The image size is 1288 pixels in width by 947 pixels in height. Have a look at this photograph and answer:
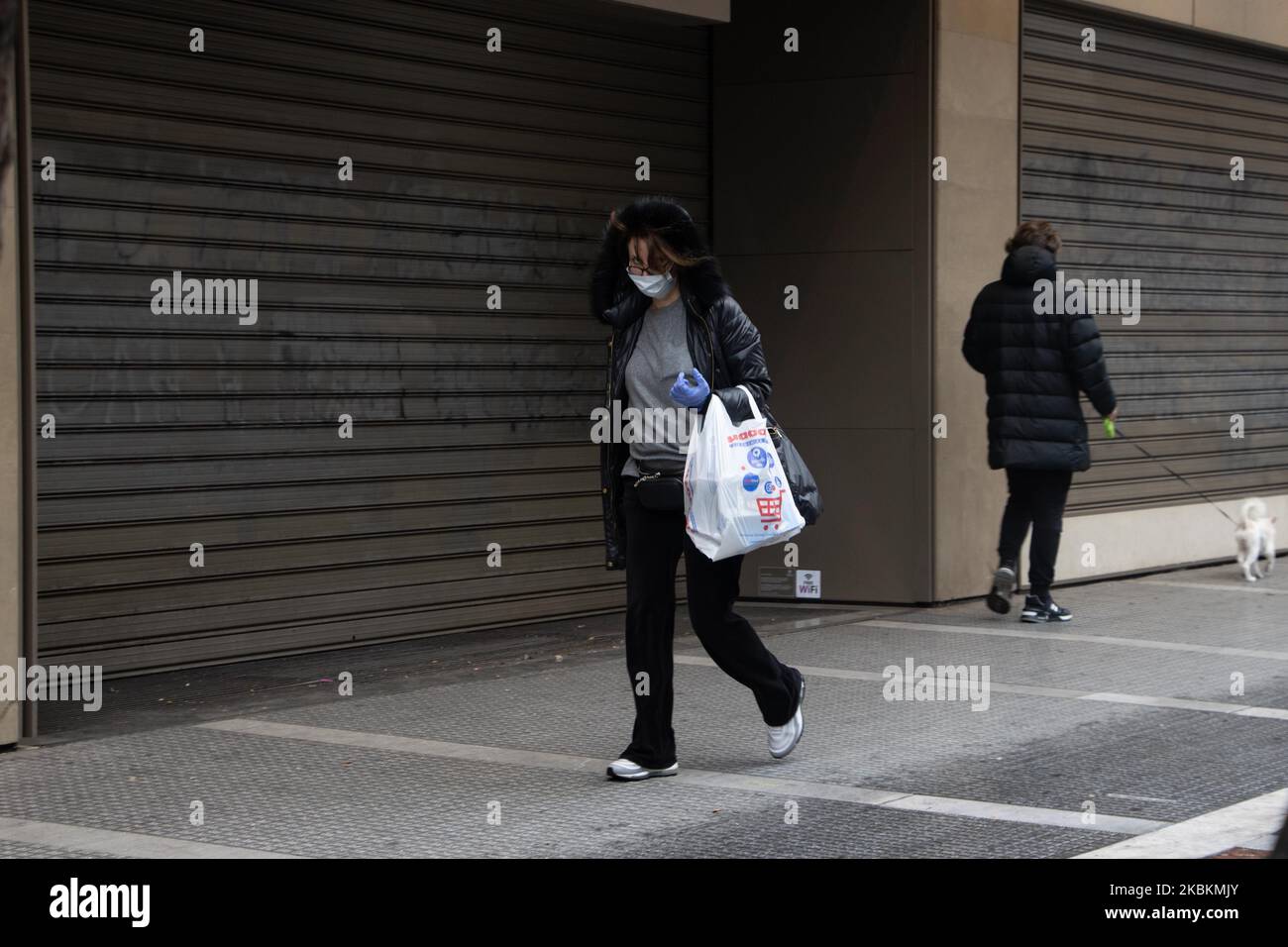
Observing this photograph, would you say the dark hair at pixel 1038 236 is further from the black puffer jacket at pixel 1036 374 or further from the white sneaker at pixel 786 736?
the white sneaker at pixel 786 736

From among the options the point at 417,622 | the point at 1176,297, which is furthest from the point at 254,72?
the point at 1176,297

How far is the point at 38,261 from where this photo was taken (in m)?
8.13

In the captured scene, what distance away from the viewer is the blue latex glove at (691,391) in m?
6.20

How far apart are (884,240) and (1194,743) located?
15.4 ft

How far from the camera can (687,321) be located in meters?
6.55

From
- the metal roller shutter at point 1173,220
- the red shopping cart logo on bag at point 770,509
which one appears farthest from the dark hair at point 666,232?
the metal roller shutter at point 1173,220

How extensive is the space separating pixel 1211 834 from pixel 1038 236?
561cm

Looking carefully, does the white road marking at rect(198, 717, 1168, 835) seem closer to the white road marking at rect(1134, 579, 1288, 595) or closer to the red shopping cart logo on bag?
the red shopping cart logo on bag

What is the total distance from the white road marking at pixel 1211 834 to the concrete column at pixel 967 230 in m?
5.26

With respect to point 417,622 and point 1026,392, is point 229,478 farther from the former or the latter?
point 1026,392

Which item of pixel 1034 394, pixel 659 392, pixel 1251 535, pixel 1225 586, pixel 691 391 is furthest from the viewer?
pixel 1251 535

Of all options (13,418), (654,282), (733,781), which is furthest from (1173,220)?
(13,418)

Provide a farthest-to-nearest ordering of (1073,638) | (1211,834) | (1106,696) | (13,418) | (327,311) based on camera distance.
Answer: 1. (1073,638)
2. (327,311)
3. (1106,696)
4. (13,418)
5. (1211,834)

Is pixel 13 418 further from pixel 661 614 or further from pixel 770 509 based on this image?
pixel 770 509
